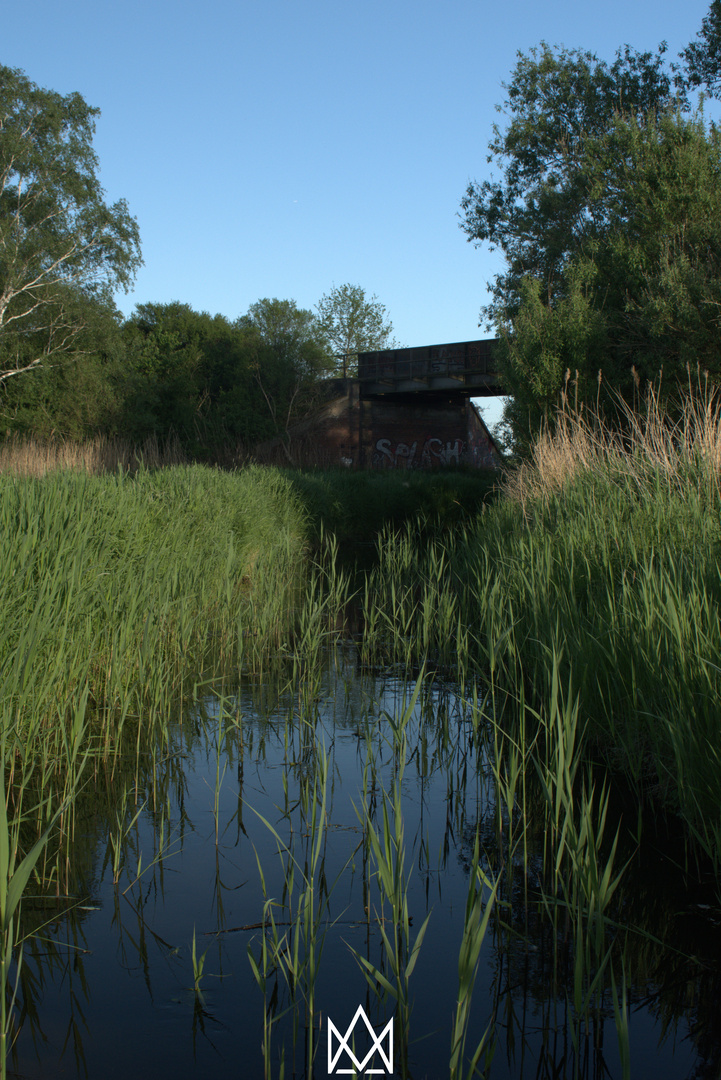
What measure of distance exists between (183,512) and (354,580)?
2.57 meters

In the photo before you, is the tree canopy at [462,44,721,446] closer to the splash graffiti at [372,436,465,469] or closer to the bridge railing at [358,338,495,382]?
the bridge railing at [358,338,495,382]

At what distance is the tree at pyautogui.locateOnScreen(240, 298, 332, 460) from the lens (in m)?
33.6

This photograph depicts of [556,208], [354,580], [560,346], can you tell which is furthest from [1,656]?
[556,208]

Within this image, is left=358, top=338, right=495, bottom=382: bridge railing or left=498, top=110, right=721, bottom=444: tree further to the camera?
left=358, top=338, right=495, bottom=382: bridge railing

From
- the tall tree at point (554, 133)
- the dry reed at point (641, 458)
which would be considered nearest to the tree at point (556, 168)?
the tall tree at point (554, 133)

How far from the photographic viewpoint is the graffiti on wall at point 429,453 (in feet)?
119

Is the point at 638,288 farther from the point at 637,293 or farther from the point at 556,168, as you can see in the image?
the point at 556,168

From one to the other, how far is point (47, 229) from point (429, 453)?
63.8 feet

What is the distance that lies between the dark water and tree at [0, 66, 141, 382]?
72.6 ft

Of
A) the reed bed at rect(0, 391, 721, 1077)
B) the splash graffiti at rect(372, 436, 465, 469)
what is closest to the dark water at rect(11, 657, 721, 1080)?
the reed bed at rect(0, 391, 721, 1077)

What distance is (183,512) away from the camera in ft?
30.1

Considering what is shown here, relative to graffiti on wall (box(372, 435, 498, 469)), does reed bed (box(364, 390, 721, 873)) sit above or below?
below

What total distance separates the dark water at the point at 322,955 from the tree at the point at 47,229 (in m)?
22.1

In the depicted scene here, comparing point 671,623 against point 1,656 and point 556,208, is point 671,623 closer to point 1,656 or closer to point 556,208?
point 1,656
